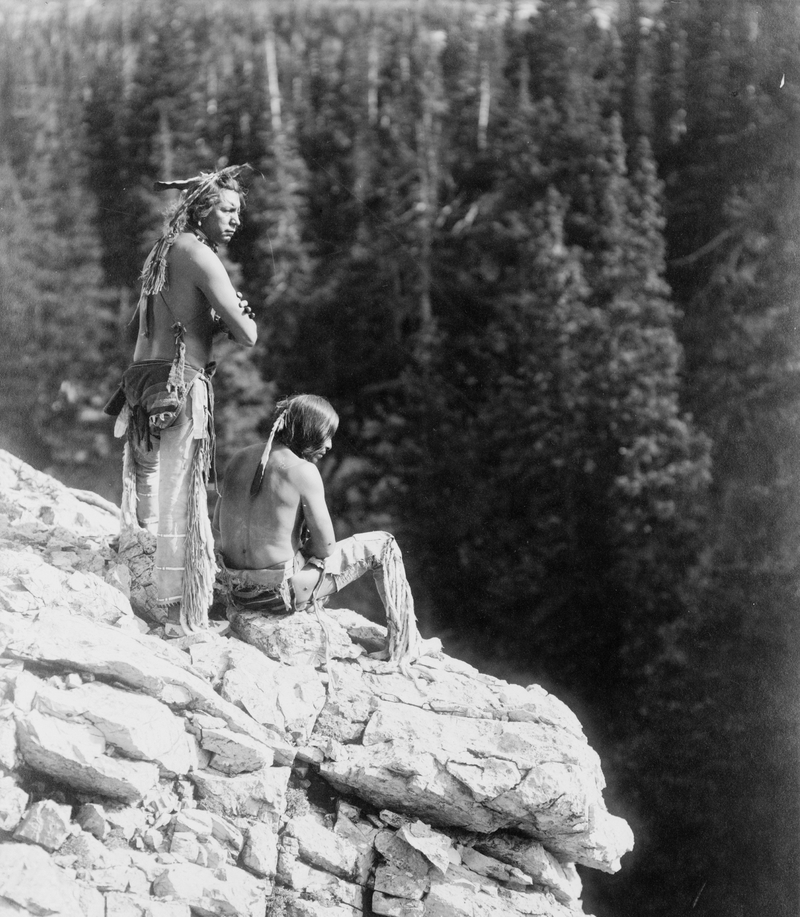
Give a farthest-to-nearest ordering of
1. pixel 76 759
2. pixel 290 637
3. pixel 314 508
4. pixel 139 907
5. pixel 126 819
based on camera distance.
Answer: pixel 290 637
pixel 314 508
pixel 126 819
pixel 76 759
pixel 139 907

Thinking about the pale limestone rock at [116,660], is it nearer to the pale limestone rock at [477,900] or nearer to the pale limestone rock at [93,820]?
the pale limestone rock at [93,820]

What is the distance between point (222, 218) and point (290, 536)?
4.61 ft

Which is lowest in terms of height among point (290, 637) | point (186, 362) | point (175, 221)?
point (290, 637)

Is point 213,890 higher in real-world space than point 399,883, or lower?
higher

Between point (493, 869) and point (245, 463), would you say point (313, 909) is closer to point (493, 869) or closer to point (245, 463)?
point (493, 869)

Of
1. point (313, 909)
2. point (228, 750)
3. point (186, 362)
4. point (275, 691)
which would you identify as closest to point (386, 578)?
point (275, 691)

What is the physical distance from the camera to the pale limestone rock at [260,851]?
164 inches

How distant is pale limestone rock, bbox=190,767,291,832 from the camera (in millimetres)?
4223

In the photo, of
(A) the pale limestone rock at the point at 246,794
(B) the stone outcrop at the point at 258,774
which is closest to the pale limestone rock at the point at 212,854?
(B) the stone outcrop at the point at 258,774

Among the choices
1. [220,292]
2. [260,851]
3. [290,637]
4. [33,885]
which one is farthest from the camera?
[290,637]

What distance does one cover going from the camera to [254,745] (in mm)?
4320

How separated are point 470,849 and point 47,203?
8300 millimetres

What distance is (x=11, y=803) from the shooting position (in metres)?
3.78

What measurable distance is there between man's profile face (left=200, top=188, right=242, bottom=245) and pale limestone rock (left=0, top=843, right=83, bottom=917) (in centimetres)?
258
